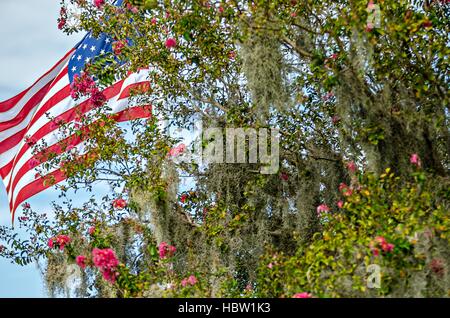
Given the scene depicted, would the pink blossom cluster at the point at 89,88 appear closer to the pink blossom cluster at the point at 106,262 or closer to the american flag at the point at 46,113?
the american flag at the point at 46,113

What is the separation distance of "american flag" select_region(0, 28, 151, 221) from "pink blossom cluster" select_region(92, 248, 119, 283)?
413cm

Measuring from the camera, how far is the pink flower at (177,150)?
10.3m

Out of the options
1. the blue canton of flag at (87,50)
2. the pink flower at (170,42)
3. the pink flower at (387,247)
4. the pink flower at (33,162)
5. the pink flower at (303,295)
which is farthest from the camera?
the blue canton of flag at (87,50)

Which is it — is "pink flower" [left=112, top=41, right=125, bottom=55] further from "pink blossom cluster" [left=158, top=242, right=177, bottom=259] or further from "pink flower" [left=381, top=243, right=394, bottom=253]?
"pink flower" [left=381, top=243, right=394, bottom=253]

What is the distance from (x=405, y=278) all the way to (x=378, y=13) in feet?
10.5

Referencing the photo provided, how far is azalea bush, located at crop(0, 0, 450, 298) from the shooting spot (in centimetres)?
736

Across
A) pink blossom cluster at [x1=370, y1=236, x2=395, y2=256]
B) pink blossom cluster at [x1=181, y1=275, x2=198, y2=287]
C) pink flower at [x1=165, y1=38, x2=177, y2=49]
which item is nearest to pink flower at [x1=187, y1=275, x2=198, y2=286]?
pink blossom cluster at [x1=181, y1=275, x2=198, y2=287]

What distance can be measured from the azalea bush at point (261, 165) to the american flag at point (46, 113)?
0.24 meters

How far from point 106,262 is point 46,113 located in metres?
5.58

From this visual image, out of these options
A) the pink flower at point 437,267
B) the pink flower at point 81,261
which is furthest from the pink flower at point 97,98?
the pink flower at point 437,267

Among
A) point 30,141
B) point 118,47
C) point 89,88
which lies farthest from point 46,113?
point 118,47

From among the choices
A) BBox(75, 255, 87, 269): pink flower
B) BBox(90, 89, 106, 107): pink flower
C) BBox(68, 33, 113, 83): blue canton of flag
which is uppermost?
BBox(68, 33, 113, 83): blue canton of flag

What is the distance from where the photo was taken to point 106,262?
25.2ft
